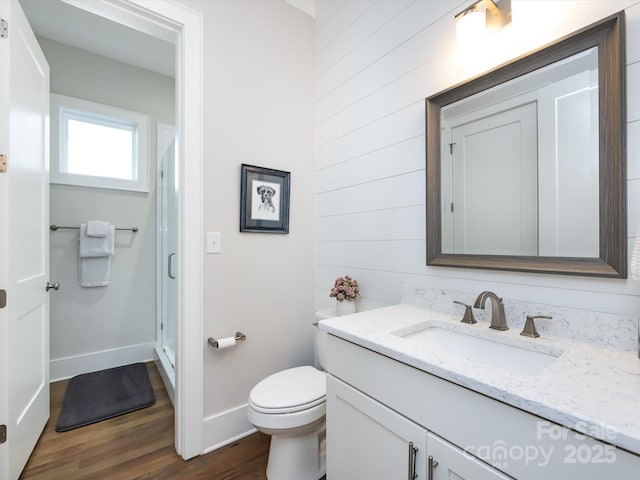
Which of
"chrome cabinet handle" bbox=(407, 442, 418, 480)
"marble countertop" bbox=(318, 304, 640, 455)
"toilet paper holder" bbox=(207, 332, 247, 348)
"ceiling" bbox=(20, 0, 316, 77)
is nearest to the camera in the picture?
"marble countertop" bbox=(318, 304, 640, 455)

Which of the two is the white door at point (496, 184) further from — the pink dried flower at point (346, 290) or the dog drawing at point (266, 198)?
the dog drawing at point (266, 198)

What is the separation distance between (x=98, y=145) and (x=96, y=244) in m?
0.89

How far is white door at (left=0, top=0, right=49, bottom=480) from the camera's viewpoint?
Result: 126 cm

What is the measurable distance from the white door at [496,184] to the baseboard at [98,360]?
287 centimetres

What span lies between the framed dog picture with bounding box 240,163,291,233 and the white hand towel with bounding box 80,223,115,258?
5.05 ft

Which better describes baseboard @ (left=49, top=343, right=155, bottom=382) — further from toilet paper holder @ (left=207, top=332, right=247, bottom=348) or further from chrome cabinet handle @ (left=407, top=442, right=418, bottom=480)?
chrome cabinet handle @ (left=407, top=442, right=418, bottom=480)

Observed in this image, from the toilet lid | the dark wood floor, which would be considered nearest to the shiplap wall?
the toilet lid

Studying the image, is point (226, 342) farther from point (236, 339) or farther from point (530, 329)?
point (530, 329)

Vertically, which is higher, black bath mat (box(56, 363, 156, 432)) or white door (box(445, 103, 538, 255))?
white door (box(445, 103, 538, 255))

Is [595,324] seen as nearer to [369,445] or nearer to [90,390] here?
[369,445]

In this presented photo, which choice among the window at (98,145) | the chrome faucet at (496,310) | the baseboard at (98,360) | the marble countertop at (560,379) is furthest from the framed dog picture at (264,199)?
the baseboard at (98,360)

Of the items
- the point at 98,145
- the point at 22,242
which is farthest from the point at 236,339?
the point at 98,145

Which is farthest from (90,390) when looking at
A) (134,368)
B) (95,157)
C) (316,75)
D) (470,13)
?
(470,13)

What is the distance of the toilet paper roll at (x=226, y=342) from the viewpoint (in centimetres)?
162
